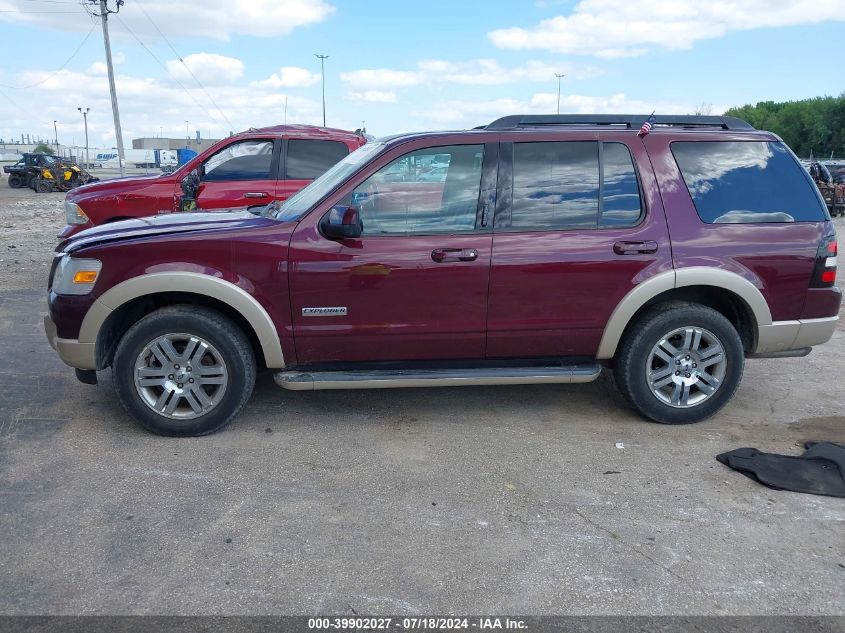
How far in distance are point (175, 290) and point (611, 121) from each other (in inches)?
119

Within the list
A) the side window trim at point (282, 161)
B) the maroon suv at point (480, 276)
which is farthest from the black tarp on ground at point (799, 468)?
the side window trim at point (282, 161)

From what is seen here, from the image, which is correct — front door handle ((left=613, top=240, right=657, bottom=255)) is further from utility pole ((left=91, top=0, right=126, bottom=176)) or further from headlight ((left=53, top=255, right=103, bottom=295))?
utility pole ((left=91, top=0, right=126, bottom=176))

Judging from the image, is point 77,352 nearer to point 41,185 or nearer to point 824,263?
point 824,263

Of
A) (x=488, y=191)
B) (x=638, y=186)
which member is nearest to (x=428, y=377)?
(x=488, y=191)

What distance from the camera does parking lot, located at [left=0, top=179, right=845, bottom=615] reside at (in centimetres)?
284

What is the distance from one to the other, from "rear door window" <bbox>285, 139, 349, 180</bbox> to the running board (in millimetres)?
4822

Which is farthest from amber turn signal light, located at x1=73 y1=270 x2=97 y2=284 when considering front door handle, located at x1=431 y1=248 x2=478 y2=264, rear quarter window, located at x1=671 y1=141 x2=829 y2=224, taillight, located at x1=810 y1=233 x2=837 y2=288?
taillight, located at x1=810 y1=233 x2=837 y2=288

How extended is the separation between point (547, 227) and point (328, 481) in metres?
2.04

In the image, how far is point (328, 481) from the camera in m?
3.81

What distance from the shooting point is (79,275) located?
4.20 metres

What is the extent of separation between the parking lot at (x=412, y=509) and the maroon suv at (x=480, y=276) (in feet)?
1.23

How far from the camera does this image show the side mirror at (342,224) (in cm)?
409

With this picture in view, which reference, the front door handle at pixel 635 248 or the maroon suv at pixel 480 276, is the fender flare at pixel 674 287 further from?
the front door handle at pixel 635 248

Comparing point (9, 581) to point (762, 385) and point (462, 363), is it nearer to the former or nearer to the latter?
point (462, 363)
